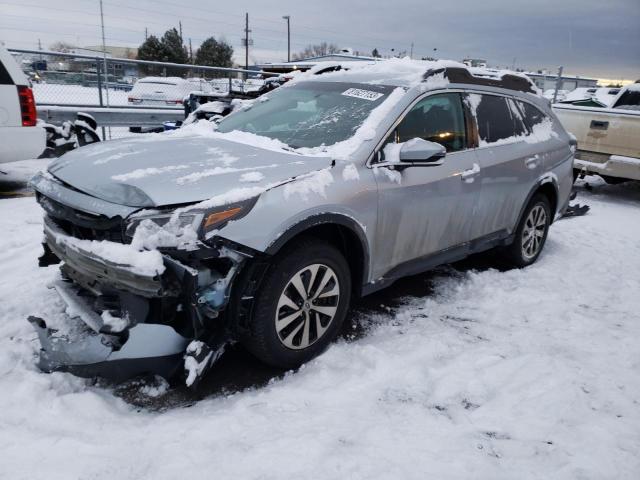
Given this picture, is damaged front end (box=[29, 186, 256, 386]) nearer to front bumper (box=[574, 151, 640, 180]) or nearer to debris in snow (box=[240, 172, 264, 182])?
debris in snow (box=[240, 172, 264, 182])

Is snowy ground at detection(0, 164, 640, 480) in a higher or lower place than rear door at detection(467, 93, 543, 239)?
lower

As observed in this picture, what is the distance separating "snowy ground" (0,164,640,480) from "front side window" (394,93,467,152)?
1.34 metres

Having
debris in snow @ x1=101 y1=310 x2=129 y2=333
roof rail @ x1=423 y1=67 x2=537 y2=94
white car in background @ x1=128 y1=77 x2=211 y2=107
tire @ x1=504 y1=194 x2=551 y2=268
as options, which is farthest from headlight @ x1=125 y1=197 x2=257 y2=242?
white car in background @ x1=128 y1=77 x2=211 y2=107

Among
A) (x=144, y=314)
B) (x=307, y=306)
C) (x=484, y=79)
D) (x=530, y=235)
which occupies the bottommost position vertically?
(x=530, y=235)

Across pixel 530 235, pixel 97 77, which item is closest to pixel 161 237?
pixel 530 235

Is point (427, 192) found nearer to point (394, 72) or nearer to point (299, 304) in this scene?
point (394, 72)

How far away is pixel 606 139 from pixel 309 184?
740 cm

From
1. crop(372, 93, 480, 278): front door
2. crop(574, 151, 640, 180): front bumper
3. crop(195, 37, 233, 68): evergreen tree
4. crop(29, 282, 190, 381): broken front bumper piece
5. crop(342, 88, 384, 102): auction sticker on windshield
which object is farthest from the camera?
crop(195, 37, 233, 68): evergreen tree

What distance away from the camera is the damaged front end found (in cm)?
245

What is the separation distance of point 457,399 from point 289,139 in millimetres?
2017

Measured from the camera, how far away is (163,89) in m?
14.1

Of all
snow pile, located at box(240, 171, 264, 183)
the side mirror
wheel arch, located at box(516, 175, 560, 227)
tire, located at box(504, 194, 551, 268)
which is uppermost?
the side mirror

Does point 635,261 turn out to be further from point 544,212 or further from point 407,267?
point 407,267

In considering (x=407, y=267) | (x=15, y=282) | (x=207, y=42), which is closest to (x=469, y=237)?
(x=407, y=267)
